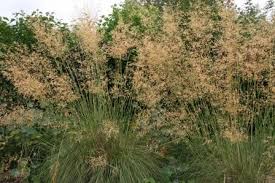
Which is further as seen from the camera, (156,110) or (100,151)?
(156,110)

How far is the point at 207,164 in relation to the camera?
4.82m

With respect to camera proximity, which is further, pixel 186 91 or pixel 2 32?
pixel 2 32

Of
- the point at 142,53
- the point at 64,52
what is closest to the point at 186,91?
the point at 142,53

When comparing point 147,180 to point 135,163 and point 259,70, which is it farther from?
point 259,70

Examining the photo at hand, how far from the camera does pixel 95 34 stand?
5.21 meters

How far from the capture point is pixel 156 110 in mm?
5234

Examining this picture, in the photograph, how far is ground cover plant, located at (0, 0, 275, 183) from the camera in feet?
15.7

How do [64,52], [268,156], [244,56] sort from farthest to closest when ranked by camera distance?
[64,52] < [244,56] < [268,156]

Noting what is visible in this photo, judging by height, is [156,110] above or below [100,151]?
above

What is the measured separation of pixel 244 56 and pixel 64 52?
200cm

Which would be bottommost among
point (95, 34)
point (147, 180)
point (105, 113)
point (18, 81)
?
point (147, 180)

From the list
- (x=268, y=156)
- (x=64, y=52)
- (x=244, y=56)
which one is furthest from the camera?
(x=64, y=52)

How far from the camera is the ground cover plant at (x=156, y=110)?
4.79 m

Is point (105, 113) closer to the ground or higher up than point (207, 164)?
higher up
